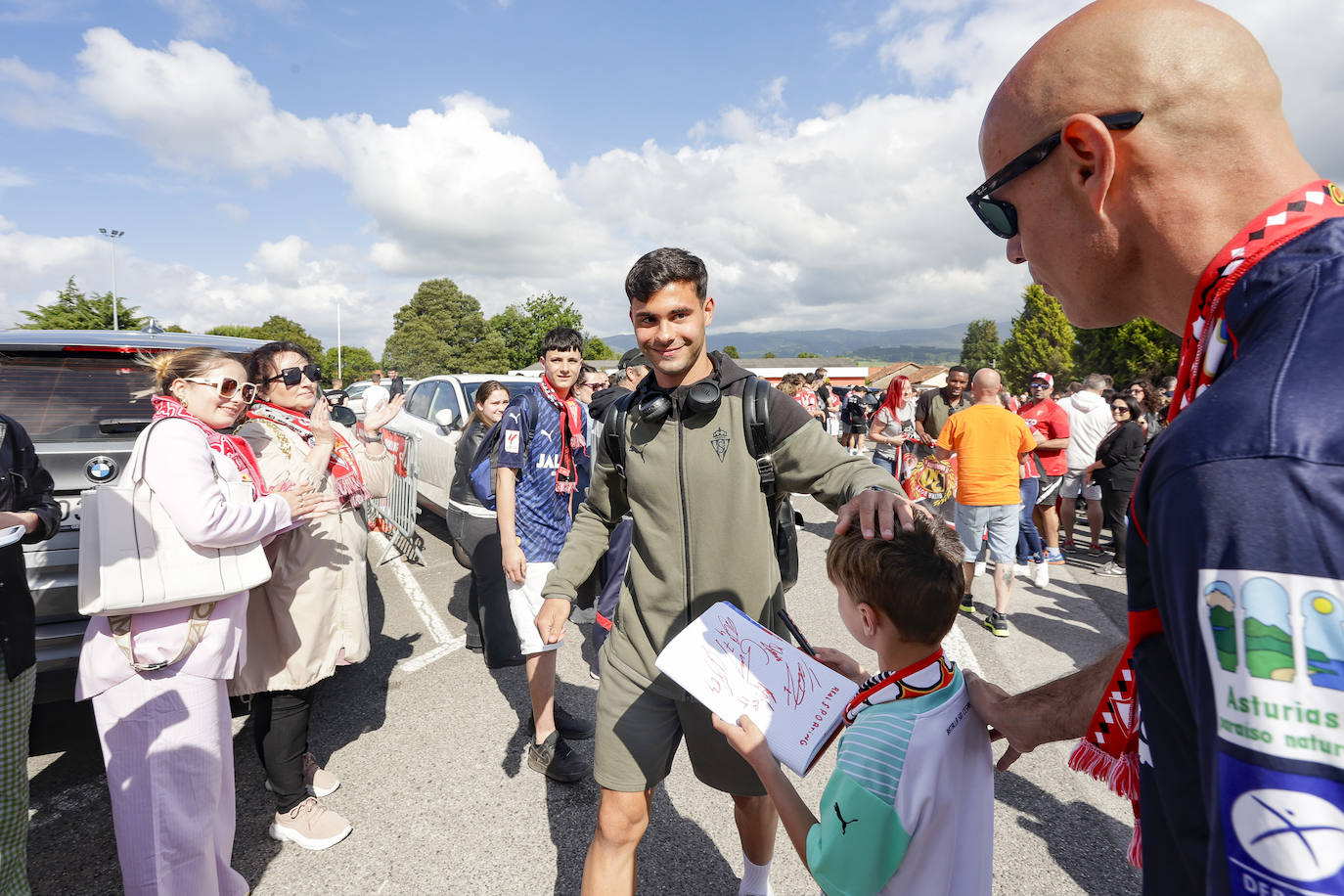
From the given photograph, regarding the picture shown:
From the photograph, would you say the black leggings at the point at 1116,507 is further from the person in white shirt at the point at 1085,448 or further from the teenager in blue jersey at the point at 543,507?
the teenager in blue jersey at the point at 543,507

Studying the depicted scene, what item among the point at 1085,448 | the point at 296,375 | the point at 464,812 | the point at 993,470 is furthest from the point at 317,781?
the point at 1085,448

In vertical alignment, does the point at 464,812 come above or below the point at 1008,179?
below

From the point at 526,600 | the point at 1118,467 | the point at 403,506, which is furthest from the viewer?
the point at 1118,467

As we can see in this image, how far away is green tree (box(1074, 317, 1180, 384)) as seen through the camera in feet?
104

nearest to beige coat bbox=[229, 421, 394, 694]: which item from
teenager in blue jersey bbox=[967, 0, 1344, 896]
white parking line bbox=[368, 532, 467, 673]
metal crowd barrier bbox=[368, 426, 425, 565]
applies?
white parking line bbox=[368, 532, 467, 673]

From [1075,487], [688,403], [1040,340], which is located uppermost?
[1040,340]

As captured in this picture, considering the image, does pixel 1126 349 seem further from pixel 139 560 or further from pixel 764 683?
pixel 139 560

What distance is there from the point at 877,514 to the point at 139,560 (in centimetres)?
221

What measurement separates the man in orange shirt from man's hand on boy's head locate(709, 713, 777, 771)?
4.19m

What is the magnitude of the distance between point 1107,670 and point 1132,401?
25.0 feet

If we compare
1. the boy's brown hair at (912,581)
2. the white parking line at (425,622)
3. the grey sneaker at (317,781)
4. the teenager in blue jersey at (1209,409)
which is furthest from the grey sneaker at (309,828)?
the teenager in blue jersey at (1209,409)

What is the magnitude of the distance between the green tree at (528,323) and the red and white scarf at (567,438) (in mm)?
56310

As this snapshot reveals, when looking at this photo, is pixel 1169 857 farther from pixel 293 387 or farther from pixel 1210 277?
pixel 293 387

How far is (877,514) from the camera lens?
1600 millimetres
